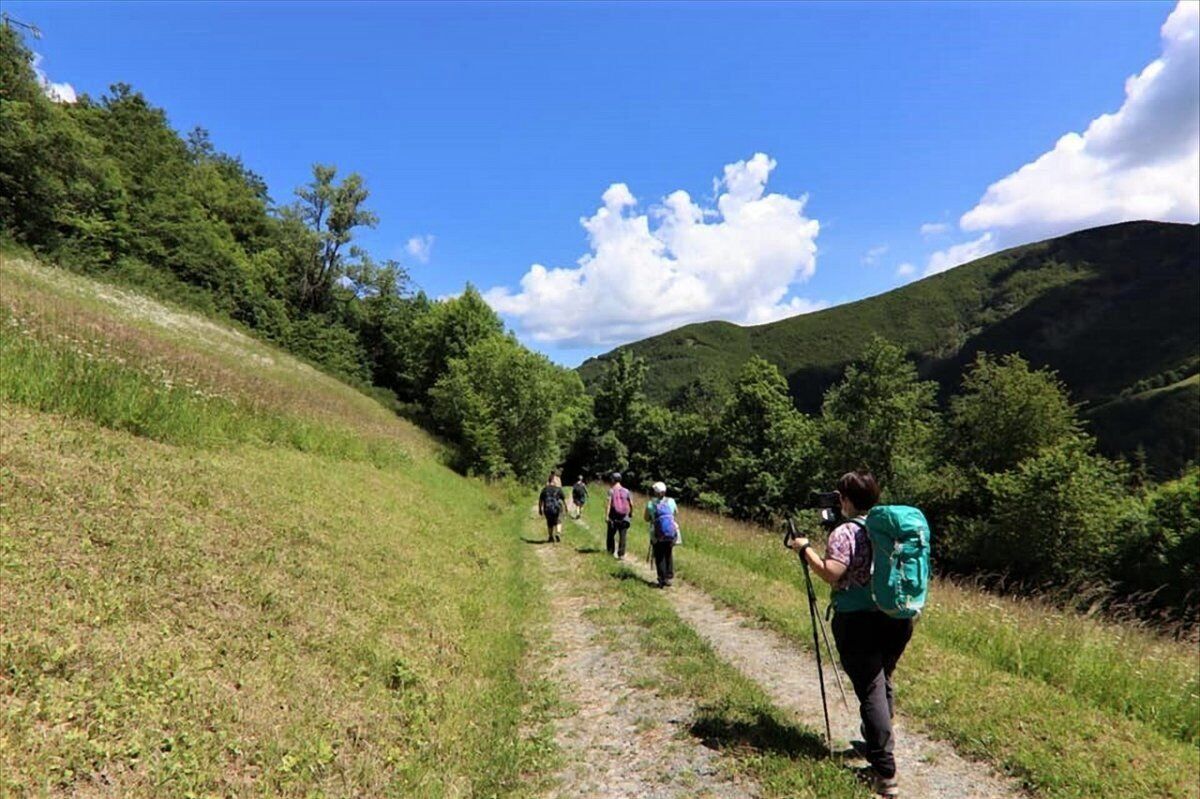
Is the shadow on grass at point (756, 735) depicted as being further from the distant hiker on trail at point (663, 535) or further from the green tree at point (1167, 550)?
the green tree at point (1167, 550)

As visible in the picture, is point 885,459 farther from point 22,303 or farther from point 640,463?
point 22,303

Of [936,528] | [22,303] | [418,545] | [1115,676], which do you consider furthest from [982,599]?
[936,528]

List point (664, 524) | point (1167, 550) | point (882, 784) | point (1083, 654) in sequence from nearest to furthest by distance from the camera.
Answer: point (882, 784) → point (1083, 654) → point (664, 524) → point (1167, 550)

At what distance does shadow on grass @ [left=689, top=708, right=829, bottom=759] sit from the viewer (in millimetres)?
4828

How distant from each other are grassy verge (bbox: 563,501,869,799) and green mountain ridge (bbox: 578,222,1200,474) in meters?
78.9

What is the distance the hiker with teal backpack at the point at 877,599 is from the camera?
13.1 ft

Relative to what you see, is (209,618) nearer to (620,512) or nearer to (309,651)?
(309,651)

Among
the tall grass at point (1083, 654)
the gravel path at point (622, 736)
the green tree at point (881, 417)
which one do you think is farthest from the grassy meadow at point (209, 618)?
the green tree at point (881, 417)

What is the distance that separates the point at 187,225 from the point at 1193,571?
62.6 meters

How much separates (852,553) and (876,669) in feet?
2.99

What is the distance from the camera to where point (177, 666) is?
4.42m

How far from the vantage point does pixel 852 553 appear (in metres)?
4.32

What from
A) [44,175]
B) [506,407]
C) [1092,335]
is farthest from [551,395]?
[1092,335]

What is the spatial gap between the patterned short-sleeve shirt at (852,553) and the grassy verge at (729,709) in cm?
153
